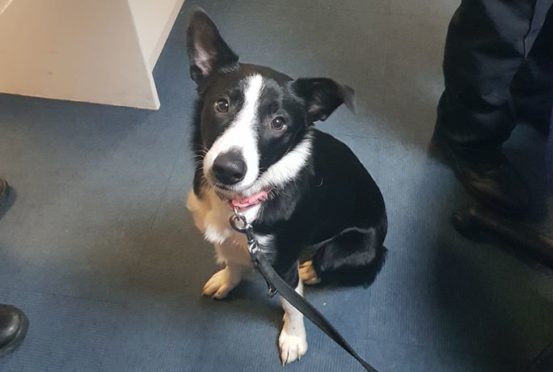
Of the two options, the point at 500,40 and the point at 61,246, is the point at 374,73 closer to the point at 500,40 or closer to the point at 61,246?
the point at 500,40

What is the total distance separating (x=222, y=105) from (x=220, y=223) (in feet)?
1.04

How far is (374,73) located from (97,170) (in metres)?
1.20

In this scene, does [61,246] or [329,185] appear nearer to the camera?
[329,185]

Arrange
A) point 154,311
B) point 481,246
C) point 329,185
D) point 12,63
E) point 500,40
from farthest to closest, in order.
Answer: point 12,63 < point 481,246 < point 154,311 < point 500,40 < point 329,185

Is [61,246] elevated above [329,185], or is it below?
below

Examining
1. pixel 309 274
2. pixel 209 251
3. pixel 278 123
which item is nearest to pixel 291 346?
pixel 309 274

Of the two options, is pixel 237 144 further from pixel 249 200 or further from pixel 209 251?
pixel 209 251

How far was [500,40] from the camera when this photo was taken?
170 centimetres

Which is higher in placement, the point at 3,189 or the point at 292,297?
the point at 292,297

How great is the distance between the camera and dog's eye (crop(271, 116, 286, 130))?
1.29 m

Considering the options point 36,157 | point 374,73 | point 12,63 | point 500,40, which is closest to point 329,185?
point 500,40

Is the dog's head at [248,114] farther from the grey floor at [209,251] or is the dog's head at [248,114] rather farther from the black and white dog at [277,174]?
the grey floor at [209,251]

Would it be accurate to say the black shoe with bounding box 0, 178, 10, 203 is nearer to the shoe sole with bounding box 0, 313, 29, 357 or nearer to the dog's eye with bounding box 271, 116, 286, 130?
the shoe sole with bounding box 0, 313, 29, 357

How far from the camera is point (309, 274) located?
1.82 meters
